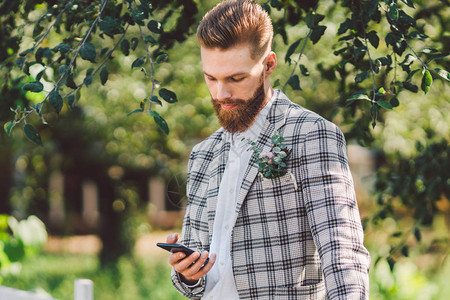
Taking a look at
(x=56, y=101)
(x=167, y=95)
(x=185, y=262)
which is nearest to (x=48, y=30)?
(x=56, y=101)

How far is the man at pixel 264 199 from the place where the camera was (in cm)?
154

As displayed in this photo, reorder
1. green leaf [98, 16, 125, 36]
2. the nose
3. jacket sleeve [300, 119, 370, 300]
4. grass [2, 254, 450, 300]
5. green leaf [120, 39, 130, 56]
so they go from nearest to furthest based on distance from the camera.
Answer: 1. jacket sleeve [300, 119, 370, 300]
2. the nose
3. green leaf [98, 16, 125, 36]
4. green leaf [120, 39, 130, 56]
5. grass [2, 254, 450, 300]

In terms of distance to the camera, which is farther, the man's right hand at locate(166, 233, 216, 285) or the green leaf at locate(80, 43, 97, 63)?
the green leaf at locate(80, 43, 97, 63)

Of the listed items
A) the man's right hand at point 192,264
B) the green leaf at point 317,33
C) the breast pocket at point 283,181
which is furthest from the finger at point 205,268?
the green leaf at point 317,33

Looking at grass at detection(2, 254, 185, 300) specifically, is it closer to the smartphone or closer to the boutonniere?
the smartphone

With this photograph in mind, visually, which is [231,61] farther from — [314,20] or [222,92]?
[314,20]

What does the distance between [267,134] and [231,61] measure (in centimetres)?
25

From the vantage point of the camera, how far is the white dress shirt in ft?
5.65

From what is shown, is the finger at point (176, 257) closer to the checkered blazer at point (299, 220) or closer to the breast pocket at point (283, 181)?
the checkered blazer at point (299, 220)

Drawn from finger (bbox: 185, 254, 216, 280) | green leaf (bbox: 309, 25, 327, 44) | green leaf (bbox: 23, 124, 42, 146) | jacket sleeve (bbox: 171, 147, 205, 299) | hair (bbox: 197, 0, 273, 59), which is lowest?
jacket sleeve (bbox: 171, 147, 205, 299)

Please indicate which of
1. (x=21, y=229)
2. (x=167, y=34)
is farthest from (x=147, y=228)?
(x=167, y=34)

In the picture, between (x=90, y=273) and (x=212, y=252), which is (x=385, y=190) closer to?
(x=212, y=252)

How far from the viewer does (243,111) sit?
1.77m

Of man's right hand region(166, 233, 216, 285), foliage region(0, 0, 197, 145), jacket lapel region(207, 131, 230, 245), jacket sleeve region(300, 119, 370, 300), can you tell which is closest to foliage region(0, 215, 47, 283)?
foliage region(0, 0, 197, 145)
